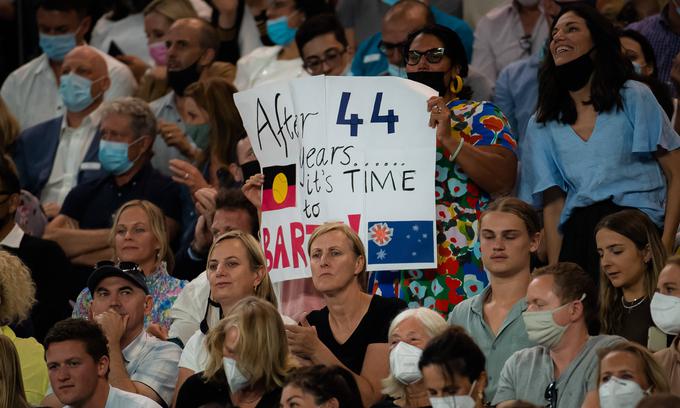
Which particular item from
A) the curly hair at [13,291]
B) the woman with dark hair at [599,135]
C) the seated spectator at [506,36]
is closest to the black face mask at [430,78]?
the woman with dark hair at [599,135]

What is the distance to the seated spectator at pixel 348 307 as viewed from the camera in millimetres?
6734

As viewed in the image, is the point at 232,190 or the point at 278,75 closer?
the point at 232,190

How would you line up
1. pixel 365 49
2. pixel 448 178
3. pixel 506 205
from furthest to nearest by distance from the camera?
pixel 365 49 → pixel 448 178 → pixel 506 205

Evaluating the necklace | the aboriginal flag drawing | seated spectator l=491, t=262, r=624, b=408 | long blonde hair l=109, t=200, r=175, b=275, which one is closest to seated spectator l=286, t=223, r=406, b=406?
the aboriginal flag drawing

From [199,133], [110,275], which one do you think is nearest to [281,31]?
[199,133]

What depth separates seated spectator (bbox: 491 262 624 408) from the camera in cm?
623

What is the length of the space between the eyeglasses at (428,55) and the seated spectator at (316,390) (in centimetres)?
179

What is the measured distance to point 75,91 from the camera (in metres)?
10.7

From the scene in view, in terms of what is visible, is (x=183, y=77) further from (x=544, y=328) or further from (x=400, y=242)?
(x=544, y=328)

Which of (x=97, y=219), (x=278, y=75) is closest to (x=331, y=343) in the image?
(x=97, y=219)

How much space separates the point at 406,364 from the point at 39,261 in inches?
123

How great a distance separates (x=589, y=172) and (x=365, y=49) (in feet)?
10.2

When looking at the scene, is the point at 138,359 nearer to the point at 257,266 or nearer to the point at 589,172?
the point at 257,266

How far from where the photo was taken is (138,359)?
741 centimetres
